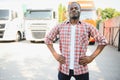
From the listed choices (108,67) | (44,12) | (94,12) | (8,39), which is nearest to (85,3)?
(94,12)

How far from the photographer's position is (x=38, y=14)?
19.8 metres

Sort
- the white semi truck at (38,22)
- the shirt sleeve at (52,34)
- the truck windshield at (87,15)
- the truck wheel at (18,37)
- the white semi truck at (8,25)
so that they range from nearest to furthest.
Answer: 1. the shirt sleeve at (52,34)
2. the truck windshield at (87,15)
3. the white semi truck at (38,22)
4. the white semi truck at (8,25)
5. the truck wheel at (18,37)

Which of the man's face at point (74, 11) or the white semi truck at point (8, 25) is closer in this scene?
the man's face at point (74, 11)

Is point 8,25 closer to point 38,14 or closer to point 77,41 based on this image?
point 38,14

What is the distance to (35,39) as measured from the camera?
64.6 feet

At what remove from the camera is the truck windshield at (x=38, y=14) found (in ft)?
64.6

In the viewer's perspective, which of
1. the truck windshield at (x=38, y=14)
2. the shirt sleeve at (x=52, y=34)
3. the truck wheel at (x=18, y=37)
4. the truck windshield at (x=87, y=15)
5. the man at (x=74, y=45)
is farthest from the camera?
the truck wheel at (x=18, y=37)

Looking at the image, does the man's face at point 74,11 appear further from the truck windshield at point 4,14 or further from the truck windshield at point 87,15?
the truck windshield at point 4,14

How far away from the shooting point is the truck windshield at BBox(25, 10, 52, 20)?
19688 millimetres

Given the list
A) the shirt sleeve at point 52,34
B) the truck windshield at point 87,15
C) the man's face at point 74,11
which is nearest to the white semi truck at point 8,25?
the truck windshield at point 87,15

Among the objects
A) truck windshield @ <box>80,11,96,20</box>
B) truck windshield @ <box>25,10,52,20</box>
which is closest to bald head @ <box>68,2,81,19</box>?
truck windshield @ <box>80,11,96,20</box>

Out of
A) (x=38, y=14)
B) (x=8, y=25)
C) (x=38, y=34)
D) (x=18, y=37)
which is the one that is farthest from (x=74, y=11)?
(x=18, y=37)

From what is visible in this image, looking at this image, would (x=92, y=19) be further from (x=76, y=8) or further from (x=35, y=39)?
(x=76, y=8)

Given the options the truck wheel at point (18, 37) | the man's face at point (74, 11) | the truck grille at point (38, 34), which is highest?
the man's face at point (74, 11)
